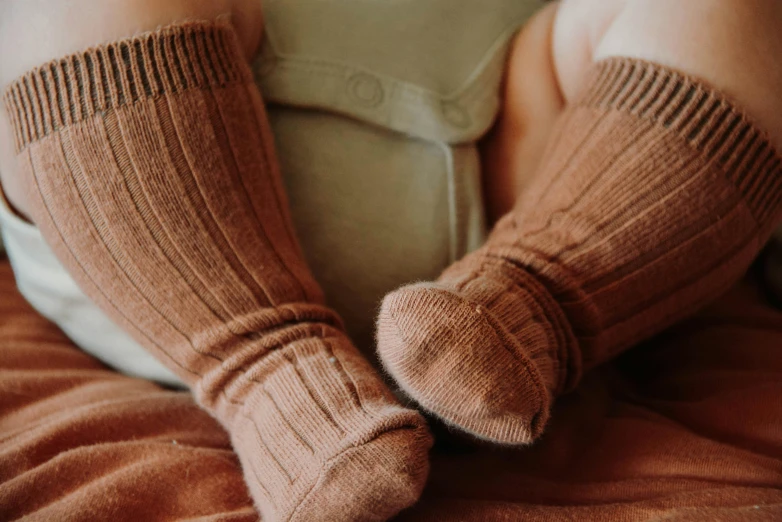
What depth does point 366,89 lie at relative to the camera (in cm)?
54

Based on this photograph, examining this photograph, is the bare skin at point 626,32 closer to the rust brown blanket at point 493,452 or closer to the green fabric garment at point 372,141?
the green fabric garment at point 372,141

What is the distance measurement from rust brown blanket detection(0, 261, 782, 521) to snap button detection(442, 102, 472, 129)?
25cm

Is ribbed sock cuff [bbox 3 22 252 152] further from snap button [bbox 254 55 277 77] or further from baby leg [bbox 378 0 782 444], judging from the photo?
baby leg [bbox 378 0 782 444]

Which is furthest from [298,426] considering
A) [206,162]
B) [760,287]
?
[760,287]

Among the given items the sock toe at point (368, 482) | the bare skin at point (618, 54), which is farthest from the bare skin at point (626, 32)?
the sock toe at point (368, 482)

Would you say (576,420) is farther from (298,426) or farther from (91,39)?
(91,39)

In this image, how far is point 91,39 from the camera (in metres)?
0.41

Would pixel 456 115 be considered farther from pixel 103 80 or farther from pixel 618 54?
pixel 103 80

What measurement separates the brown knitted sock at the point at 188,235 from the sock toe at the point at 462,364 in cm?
3

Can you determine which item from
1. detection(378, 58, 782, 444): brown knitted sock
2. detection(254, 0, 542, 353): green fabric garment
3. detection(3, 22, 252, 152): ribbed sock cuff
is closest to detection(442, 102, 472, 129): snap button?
detection(254, 0, 542, 353): green fabric garment

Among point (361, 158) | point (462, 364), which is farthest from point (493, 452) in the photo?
point (361, 158)

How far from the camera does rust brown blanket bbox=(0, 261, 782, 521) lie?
39 centimetres

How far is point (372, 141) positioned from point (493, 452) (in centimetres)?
28

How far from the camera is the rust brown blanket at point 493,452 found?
39 centimetres
